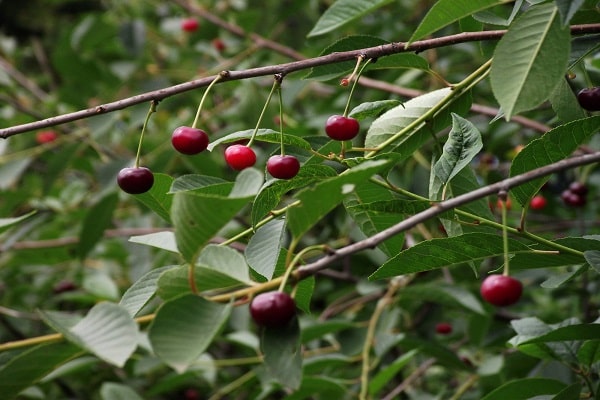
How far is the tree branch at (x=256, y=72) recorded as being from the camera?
40.1 inches

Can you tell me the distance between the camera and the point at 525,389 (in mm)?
1350

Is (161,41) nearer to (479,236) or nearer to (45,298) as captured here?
(45,298)

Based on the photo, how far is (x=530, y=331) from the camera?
4.34 ft

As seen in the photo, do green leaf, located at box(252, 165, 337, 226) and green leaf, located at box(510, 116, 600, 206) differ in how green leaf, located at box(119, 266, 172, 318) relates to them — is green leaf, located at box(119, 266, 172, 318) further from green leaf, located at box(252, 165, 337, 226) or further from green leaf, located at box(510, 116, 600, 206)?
green leaf, located at box(510, 116, 600, 206)

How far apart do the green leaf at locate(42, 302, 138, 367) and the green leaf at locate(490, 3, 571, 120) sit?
0.50m

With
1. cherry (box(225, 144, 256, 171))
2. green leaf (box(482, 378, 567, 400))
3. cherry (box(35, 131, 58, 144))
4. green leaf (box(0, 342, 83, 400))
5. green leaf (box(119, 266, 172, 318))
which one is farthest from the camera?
cherry (box(35, 131, 58, 144))

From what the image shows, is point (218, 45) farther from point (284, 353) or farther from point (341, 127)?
point (284, 353)

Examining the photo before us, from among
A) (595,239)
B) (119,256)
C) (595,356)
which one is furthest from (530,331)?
(119,256)

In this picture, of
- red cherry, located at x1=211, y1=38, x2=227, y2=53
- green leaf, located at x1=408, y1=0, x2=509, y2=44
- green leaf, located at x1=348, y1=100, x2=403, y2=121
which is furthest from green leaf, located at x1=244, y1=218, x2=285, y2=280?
red cherry, located at x1=211, y1=38, x2=227, y2=53

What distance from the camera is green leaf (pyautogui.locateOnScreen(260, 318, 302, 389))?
2.55ft

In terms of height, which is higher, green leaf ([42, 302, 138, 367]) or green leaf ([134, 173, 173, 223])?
green leaf ([42, 302, 138, 367])

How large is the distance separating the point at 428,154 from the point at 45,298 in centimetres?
194

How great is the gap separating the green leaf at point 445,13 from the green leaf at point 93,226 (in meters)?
1.90

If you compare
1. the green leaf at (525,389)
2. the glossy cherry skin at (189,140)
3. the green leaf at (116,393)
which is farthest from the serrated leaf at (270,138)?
the green leaf at (116,393)
